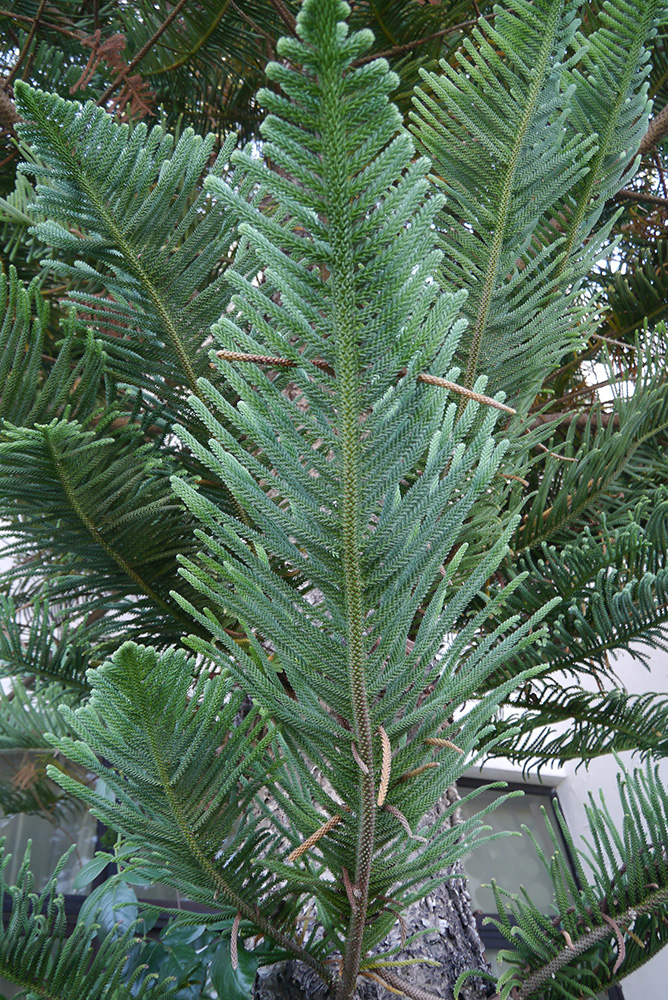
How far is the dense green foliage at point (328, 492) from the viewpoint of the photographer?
40cm

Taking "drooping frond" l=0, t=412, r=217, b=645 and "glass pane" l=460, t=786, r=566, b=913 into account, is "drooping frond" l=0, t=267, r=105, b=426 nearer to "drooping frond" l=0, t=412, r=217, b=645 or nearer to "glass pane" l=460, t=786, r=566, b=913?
"drooping frond" l=0, t=412, r=217, b=645

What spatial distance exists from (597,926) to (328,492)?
571 millimetres

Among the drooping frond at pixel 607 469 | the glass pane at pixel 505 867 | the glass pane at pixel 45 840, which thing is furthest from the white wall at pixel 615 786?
the glass pane at pixel 45 840

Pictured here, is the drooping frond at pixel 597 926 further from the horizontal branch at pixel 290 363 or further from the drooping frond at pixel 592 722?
the horizontal branch at pixel 290 363

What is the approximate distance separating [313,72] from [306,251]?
0.08m

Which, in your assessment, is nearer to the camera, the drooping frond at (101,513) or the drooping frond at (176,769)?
the drooping frond at (176,769)

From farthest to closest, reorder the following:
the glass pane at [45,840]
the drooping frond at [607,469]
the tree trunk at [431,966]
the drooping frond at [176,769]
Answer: the glass pane at [45,840] < the drooping frond at [607,469] < the tree trunk at [431,966] < the drooping frond at [176,769]

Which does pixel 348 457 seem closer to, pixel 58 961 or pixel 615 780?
pixel 58 961

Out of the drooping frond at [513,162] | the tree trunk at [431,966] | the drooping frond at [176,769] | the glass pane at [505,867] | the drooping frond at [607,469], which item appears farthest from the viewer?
the glass pane at [505,867]

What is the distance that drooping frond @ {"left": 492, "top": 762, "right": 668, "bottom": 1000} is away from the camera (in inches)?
28.1

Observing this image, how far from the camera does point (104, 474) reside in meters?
0.75

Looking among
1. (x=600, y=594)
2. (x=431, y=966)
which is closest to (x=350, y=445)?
(x=431, y=966)

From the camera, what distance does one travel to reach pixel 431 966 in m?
0.71

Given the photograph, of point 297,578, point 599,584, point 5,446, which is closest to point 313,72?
point 5,446
